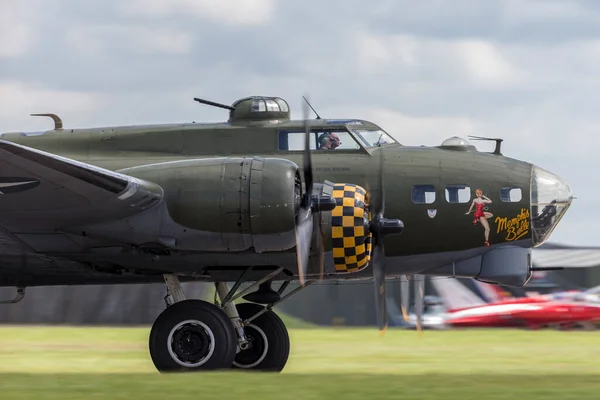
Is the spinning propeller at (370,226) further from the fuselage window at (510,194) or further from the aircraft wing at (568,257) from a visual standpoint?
the aircraft wing at (568,257)

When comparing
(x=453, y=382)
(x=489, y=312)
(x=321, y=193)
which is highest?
(x=321, y=193)

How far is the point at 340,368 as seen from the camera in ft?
68.2

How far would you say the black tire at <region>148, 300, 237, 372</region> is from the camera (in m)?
16.0

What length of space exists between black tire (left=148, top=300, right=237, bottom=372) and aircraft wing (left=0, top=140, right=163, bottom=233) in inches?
72.8

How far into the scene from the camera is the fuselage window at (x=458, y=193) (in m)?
17.3

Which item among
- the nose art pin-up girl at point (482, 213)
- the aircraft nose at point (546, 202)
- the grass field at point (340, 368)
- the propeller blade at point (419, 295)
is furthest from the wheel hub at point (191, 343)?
the aircraft nose at point (546, 202)

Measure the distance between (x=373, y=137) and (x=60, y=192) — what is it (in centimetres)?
567

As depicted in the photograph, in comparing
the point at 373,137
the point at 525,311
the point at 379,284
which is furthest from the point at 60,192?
the point at 525,311

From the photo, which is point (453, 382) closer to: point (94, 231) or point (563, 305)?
point (94, 231)

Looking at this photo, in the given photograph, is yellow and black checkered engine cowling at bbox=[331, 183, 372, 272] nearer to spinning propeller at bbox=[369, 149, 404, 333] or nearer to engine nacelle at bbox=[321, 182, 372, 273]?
engine nacelle at bbox=[321, 182, 372, 273]

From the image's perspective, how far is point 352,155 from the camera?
58.3 feet

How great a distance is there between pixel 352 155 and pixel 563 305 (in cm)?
2114

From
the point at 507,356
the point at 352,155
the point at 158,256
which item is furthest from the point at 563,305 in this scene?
the point at 158,256

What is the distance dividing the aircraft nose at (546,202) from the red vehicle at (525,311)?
748 inches
